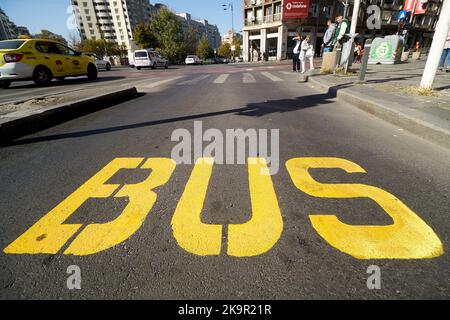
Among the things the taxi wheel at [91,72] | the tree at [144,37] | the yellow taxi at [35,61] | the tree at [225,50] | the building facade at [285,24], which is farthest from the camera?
the tree at [225,50]

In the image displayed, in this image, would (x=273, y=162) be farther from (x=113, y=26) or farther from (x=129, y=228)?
(x=113, y=26)

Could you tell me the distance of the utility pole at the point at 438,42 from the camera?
16.7ft

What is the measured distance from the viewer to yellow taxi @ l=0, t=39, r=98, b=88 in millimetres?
8445

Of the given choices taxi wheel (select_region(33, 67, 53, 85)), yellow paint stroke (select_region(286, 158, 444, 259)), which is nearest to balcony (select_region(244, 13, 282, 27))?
taxi wheel (select_region(33, 67, 53, 85))

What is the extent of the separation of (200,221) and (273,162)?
1.34 m

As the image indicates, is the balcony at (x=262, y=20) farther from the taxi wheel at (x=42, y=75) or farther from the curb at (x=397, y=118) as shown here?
the curb at (x=397, y=118)

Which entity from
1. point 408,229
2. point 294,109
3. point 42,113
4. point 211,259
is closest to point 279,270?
point 211,259

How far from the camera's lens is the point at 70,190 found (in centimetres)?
228

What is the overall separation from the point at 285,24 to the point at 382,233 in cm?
4303

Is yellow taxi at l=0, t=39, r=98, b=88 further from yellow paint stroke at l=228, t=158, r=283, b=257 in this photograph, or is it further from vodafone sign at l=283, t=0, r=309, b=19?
vodafone sign at l=283, t=0, r=309, b=19

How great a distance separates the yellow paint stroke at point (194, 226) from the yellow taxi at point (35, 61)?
33.9 feet

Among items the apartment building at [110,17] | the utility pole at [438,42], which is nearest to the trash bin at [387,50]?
the utility pole at [438,42]

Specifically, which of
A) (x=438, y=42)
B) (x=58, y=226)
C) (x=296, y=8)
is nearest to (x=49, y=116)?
(x=58, y=226)
